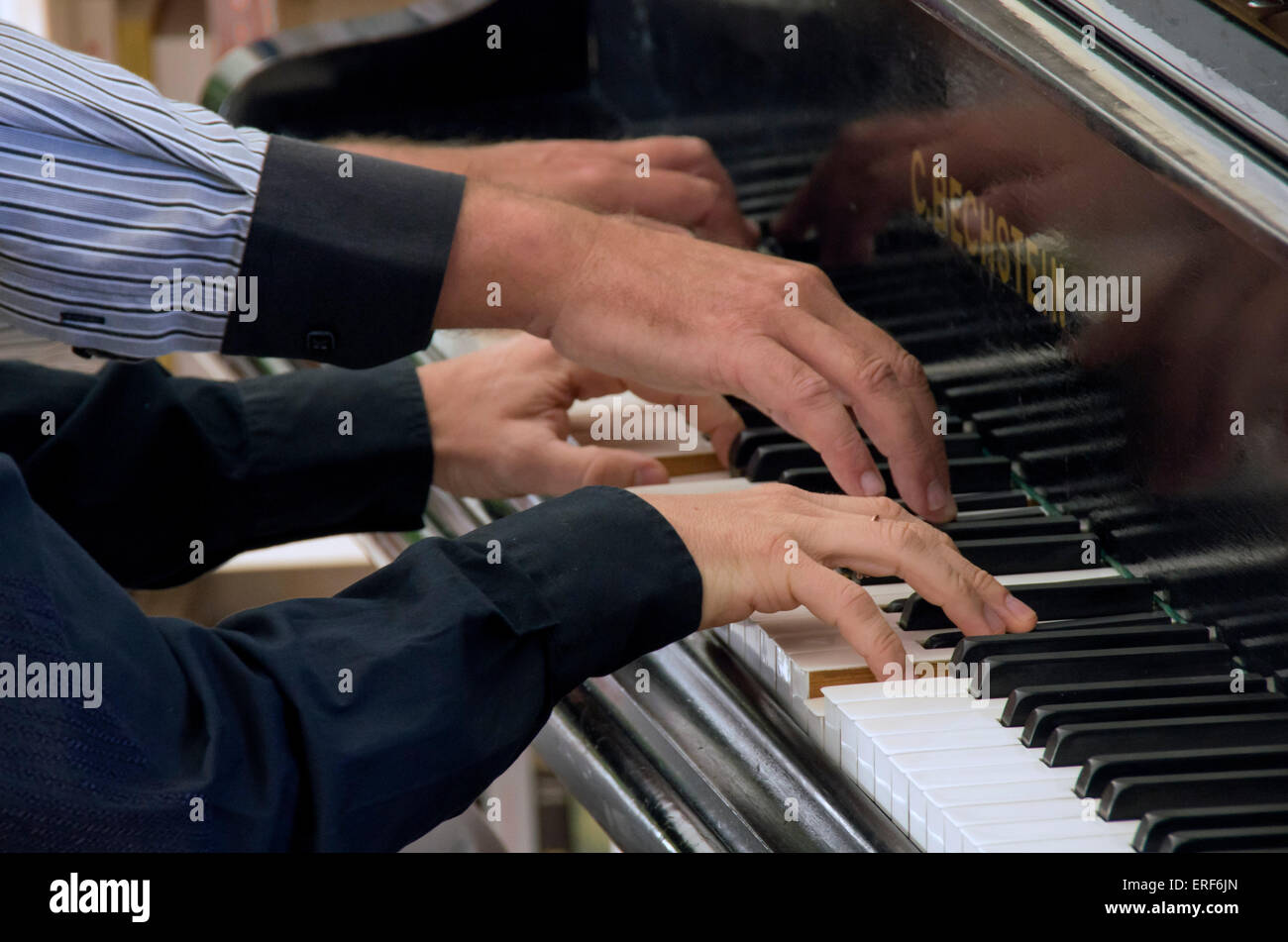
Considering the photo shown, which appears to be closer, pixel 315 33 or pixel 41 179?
pixel 41 179

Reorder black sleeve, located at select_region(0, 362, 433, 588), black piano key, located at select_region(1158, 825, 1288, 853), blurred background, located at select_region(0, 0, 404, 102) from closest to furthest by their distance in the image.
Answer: black piano key, located at select_region(1158, 825, 1288, 853)
black sleeve, located at select_region(0, 362, 433, 588)
blurred background, located at select_region(0, 0, 404, 102)

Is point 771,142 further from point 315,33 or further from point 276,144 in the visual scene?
point 315,33

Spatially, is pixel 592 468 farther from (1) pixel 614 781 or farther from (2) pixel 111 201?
(2) pixel 111 201

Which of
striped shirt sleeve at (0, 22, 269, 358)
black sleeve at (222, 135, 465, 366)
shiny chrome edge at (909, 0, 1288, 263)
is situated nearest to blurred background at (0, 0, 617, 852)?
striped shirt sleeve at (0, 22, 269, 358)

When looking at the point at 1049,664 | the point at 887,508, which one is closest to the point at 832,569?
the point at 887,508

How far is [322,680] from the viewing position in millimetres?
852

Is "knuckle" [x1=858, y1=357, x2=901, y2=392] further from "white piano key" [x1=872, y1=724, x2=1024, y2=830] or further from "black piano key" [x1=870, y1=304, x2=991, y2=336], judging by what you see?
"white piano key" [x1=872, y1=724, x2=1024, y2=830]

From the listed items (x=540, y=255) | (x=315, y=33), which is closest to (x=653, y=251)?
(x=540, y=255)

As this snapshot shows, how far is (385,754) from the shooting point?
0.83m

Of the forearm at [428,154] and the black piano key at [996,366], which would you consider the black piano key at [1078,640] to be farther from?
the forearm at [428,154]

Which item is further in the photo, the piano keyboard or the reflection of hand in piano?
the reflection of hand in piano

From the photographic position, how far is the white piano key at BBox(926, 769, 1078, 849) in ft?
2.70
